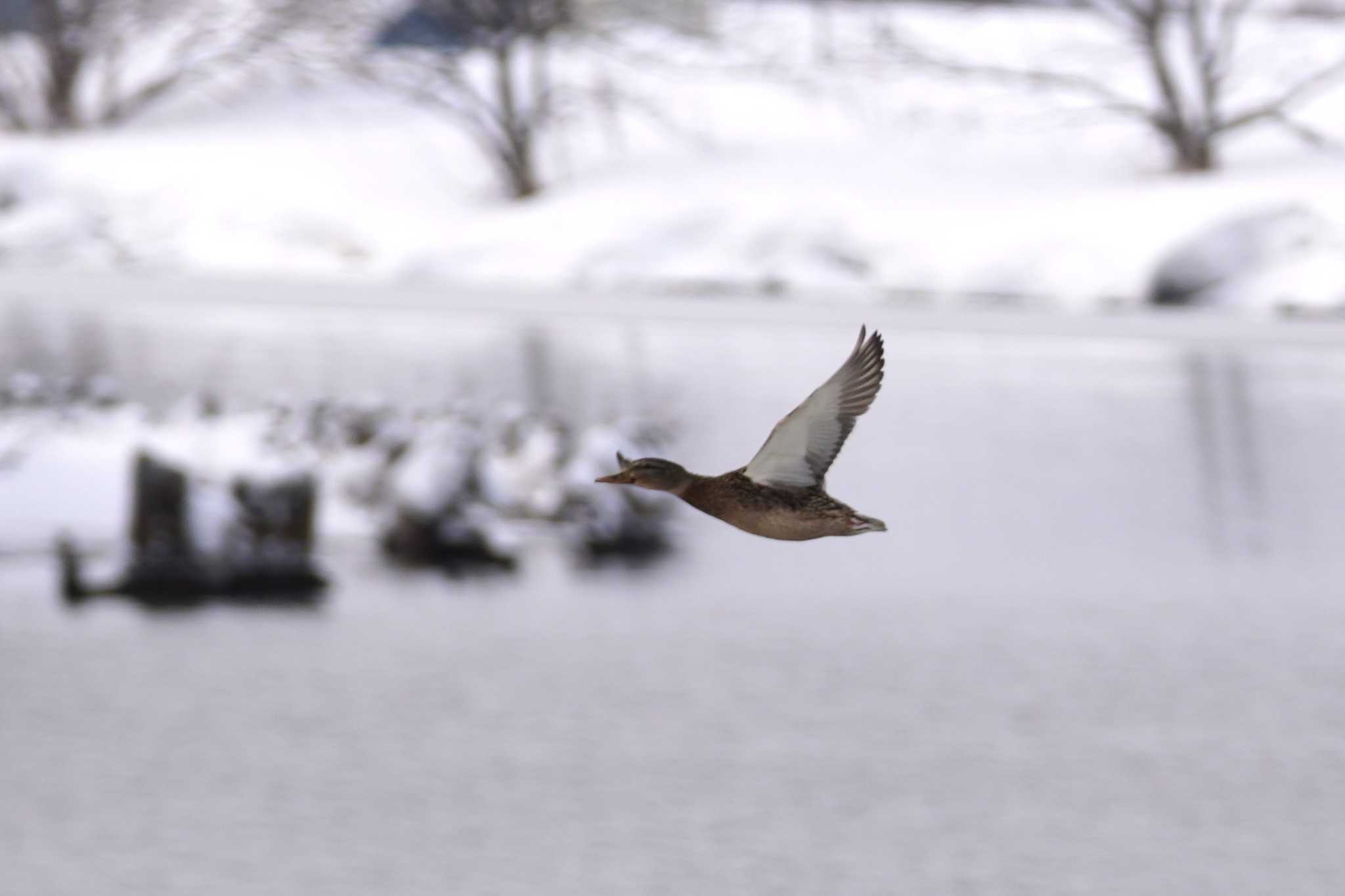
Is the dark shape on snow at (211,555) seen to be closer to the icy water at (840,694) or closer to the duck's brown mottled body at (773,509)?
the icy water at (840,694)

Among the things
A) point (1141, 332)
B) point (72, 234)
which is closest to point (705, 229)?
point (72, 234)

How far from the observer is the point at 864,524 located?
1.28m

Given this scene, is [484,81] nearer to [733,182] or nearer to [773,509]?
[733,182]

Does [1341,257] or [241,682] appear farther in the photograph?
[241,682]

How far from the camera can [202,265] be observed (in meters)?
50.4

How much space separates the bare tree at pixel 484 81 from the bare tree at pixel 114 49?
261cm

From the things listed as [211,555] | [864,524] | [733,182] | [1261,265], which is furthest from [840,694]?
[864,524]

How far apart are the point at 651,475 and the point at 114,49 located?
5188 centimetres

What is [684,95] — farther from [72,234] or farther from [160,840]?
[160,840]

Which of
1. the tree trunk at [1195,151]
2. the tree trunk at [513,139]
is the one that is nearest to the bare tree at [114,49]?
the tree trunk at [513,139]

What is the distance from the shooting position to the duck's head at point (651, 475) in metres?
1.33

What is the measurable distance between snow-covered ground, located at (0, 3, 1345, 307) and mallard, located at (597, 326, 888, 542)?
40.0 metres

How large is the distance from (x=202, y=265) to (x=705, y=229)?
1270cm

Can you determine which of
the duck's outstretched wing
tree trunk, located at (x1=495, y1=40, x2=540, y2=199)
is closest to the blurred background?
the duck's outstretched wing
